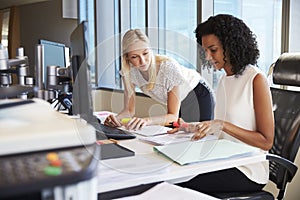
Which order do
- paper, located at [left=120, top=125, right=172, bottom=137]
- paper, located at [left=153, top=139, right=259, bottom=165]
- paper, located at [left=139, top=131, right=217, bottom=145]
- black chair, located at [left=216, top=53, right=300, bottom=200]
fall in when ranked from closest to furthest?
paper, located at [left=153, top=139, right=259, bottom=165]
paper, located at [left=139, top=131, right=217, bottom=145]
black chair, located at [left=216, top=53, right=300, bottom=200]
paper, located at [left=120, top=125, right=172, bottom=137]

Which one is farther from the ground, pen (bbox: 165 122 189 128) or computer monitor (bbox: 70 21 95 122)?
computer monitor (bbox: 70 21 95 122)

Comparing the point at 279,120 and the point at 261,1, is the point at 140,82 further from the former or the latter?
the point at 261,1

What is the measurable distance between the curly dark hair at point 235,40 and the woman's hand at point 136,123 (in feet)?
1.70

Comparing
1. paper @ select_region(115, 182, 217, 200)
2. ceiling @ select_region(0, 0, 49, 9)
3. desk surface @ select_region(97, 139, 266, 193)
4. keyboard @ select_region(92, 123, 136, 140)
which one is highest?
ceiling @ select_region(0, 0, 49, 9)

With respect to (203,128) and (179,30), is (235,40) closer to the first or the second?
(203,128)

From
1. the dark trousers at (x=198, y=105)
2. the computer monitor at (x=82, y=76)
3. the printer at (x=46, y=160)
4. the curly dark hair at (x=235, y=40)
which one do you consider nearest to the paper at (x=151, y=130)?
the dark trousers at (x=198, y=105)

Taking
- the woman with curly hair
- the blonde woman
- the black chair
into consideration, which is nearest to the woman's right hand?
the blonde woman

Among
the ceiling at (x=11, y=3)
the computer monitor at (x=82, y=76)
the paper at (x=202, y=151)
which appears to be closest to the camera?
the computer monitor at (x=82, y=76)

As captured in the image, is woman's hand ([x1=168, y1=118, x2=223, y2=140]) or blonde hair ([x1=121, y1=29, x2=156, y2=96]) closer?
woman's hand ([x1=168, y1=118, x2=223, y2=140])

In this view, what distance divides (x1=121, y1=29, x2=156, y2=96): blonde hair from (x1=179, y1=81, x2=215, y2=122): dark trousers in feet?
0.70

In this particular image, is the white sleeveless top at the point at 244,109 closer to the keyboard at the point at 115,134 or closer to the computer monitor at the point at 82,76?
the keyboard at the point at 115,134

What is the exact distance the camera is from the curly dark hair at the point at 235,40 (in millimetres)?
1727

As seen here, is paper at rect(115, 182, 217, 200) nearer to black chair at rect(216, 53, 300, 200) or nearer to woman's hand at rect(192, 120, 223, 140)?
woman's hand at rect(192, 120, 223, 140)

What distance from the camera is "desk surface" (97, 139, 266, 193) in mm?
1056
